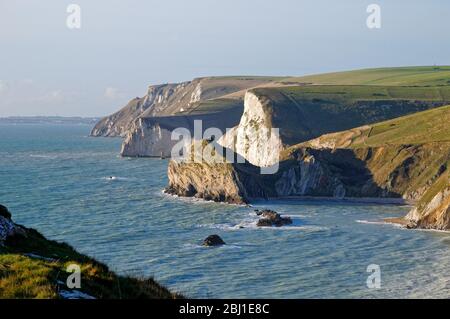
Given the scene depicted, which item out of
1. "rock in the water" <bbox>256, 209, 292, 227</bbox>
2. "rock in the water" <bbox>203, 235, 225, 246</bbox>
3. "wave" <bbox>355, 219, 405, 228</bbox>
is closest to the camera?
"rock in the water" <bbox>203, 235, 225, 246</bbox>

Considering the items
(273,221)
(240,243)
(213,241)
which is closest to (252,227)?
(273,221)

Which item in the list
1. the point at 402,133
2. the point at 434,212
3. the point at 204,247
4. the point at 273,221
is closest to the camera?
the point at 204,247

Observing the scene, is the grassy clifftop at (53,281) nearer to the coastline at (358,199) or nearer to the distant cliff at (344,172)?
the distant cliff at (344,172)

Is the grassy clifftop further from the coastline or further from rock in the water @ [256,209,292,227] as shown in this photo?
the coastline

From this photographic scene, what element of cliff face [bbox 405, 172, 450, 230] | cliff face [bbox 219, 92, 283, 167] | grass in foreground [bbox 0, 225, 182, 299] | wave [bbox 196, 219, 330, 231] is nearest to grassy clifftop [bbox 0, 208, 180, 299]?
grass in foreground [bbox 0, 225, 182, 299]

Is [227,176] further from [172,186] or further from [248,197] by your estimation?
[172,186]

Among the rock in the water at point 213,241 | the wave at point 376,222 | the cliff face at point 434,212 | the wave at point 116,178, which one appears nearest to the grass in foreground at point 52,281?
the rock in the water at point 213,241

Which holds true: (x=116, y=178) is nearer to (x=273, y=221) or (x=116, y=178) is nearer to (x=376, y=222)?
(x=273, y=221)
